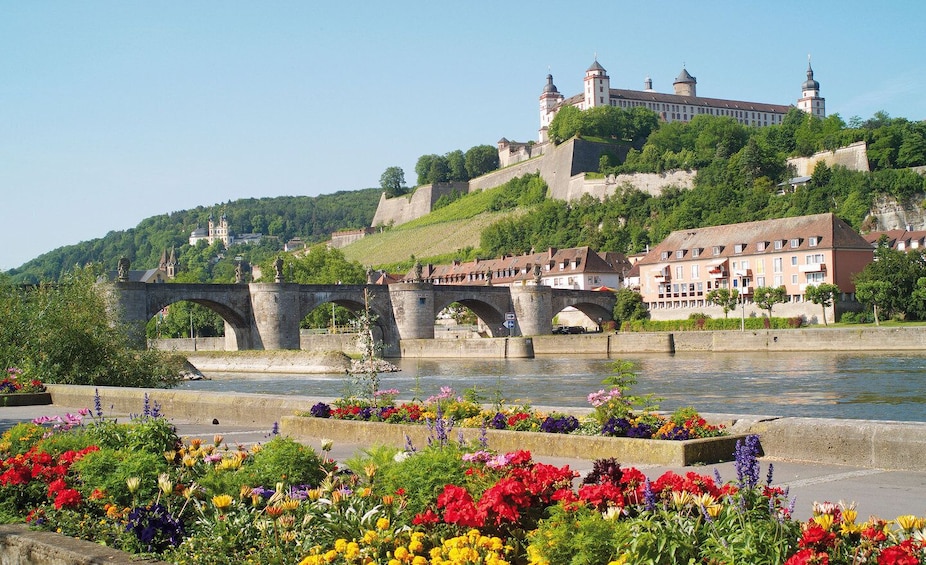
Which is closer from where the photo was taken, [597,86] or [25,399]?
[25,399]

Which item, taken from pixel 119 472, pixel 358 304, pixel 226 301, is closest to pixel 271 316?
pixel 226 301

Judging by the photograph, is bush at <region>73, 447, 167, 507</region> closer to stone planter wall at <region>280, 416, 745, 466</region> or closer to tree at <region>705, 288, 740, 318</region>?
stone planter wall at <region>280, 416, 745, 466</region>

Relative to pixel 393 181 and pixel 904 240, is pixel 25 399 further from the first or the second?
pixel 393 181

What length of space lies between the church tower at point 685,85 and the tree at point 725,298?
111m

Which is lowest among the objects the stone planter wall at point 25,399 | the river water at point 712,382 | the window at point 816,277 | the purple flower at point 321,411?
the river water at point 712,382

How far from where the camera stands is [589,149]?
12925 centimetres

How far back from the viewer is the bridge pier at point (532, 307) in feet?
259

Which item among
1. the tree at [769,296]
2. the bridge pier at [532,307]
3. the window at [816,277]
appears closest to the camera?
the window at [816,277]

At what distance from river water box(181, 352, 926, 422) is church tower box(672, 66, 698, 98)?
127134mm

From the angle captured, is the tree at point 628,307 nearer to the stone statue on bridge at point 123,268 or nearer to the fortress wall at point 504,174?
the stone statue on bridge at point 123,268

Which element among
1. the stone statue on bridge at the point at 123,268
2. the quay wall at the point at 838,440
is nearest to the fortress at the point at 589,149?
the stone statue on bridge at the point at 123,268

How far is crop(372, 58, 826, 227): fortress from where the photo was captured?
399 feet

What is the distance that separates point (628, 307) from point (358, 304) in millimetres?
22305

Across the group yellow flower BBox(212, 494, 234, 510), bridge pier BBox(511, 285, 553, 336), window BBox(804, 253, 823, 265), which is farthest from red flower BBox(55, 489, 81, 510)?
bridge pier BBox(511, 285, 553, 336)
